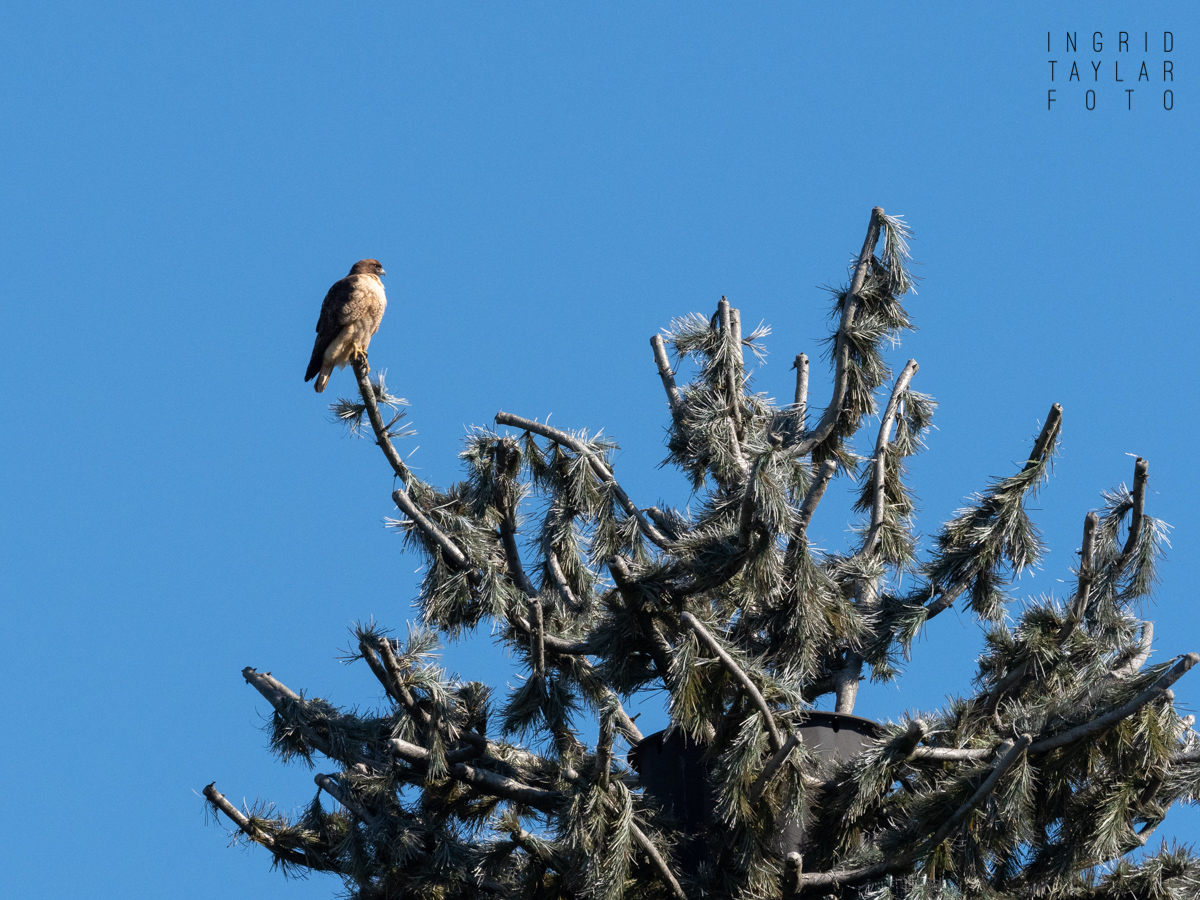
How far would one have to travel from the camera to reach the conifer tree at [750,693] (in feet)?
17.5

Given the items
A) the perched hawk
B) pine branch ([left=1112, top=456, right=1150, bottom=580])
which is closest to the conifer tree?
pine branch ([left=1112, top=456, right=1150, bottom=580])

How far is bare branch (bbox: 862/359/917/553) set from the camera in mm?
7379

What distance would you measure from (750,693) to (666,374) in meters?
2.98

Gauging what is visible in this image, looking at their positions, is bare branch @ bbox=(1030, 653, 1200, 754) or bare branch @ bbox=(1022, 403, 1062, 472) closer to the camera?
bare branch @ bbox=(1030, 653, 1200, 754)

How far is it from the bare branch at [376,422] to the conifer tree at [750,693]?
0.02 m

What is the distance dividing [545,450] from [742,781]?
8.49ft

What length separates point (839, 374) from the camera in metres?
7.59

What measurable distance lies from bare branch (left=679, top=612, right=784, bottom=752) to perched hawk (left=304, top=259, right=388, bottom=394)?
5044 millimetres

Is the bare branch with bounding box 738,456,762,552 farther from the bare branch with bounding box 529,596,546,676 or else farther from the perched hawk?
the perched hawk

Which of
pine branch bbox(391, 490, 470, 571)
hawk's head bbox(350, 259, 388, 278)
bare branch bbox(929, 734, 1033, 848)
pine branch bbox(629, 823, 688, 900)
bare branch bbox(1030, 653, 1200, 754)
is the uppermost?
hawk's head bbox(350, 259, 388, 278)

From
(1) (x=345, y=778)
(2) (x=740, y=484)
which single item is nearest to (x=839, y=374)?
(2) (x=740, y=484)

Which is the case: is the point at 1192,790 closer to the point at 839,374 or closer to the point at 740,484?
the point at 740,484

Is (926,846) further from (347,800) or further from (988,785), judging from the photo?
(347,800)

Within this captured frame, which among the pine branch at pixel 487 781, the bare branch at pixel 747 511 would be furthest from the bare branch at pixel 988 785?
→ the pine branch at pixel 487 781
